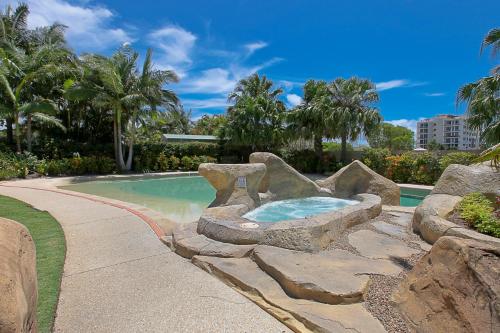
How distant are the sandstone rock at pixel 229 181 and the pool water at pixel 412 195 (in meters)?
8.03

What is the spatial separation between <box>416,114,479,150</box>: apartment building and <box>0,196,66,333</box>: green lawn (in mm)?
106021

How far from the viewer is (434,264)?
119 inches

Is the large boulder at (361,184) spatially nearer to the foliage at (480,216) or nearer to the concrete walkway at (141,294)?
the foliage at (480,216)

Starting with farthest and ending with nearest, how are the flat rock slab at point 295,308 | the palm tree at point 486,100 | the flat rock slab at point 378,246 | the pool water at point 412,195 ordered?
the pool water at point 412,195 → the palm tree at point 486,100 → the flat rock slab at point 378,246 → the flat rock slab at point 295,308

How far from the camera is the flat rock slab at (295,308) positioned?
275cm

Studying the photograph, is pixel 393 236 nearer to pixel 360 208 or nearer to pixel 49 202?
pixel 360 208

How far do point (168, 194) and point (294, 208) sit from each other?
271 inches

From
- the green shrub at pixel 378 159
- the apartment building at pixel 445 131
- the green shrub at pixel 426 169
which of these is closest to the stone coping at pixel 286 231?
A: the green shrub at pixel 426 169

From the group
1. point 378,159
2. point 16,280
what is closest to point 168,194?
point 16,280

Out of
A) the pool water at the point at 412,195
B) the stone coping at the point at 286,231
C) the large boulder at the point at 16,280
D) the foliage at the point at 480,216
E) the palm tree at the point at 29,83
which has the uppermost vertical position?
the palm tree at the point at 29,83

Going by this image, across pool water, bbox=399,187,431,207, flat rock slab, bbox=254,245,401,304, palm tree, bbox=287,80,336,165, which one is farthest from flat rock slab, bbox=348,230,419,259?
palm tree, bbox=287,80,336,165

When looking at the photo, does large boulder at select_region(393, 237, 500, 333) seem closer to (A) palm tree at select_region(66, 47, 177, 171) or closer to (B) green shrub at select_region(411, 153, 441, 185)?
(B) green shrub at select_region(411, 153, 441, 185)

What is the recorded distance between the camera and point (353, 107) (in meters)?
19.6

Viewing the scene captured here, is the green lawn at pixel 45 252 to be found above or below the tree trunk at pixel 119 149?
below
